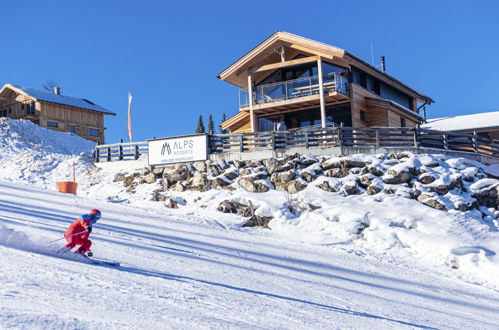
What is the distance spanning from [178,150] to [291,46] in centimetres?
892

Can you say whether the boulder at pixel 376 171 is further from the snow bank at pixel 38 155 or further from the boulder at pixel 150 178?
the snow bank at pixel 38 155

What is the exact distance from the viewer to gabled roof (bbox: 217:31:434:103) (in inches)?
918

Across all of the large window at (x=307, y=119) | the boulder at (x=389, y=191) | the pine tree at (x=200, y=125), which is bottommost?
the boulder at (x=389, y=191)

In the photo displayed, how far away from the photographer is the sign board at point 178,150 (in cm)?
1991

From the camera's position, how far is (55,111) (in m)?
43.2

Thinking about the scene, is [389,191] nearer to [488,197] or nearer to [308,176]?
[308,176]

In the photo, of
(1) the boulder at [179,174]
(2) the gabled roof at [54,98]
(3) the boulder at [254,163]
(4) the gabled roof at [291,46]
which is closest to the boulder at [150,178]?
(1) the boulder at [179,174]

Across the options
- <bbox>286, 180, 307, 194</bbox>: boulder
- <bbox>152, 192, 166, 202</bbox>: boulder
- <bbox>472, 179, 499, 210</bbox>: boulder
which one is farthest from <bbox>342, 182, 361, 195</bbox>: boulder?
<bbox>152, 192, 166, 202</bbox>: boulder

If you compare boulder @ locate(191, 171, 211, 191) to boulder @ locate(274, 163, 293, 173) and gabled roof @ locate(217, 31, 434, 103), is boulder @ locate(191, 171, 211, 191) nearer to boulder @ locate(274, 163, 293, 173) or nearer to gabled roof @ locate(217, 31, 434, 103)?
boulder @ locate(274, 163, 293, 173)

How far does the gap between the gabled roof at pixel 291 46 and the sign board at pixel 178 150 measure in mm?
7431

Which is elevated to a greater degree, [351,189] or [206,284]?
[351,189]

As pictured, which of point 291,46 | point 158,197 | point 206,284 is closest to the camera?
point 206,284

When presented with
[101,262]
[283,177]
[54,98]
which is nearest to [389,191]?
[283,177]

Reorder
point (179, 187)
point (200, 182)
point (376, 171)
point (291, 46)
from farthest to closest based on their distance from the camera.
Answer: point (291, 46) < point (179, 187) < point (200, 182) < point (376, 171)
